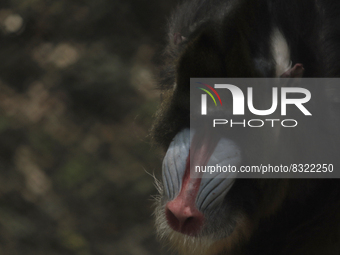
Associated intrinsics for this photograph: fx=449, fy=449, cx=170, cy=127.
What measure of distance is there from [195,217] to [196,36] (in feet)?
2.49

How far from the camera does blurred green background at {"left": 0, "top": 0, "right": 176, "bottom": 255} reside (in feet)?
15.7

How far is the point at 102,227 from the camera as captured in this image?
15.9 feet

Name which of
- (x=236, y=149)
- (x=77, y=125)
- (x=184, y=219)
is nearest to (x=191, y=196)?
(x=184, y=219)

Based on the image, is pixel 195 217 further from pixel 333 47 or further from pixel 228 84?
pixel 333 47

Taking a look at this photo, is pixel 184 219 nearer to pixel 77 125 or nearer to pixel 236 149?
pixel 236 149

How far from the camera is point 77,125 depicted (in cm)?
500

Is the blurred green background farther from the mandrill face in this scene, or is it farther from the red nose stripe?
the red nose stripe

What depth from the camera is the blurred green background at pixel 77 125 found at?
4.77 m

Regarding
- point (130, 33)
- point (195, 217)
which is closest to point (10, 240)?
point (130, 33)

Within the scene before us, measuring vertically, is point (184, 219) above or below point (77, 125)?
below

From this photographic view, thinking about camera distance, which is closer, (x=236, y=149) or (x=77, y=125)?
(x=236, y=149)

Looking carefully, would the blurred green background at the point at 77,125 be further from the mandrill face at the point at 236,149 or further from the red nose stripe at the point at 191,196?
the red nose stripe at the point at 191,196

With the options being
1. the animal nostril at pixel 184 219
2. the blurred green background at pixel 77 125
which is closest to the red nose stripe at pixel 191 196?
the animal nostril at pixel 184 219

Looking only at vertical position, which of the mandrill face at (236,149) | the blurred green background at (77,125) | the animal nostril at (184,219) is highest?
the blurred green background at (77,125)
